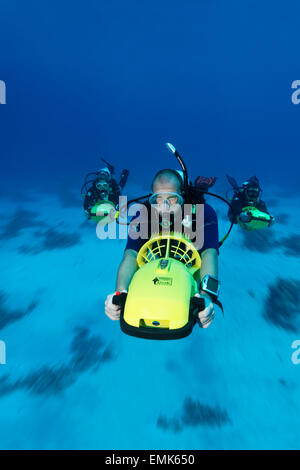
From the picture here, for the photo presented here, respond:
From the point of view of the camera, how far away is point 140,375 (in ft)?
9.20

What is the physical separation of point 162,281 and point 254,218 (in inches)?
186

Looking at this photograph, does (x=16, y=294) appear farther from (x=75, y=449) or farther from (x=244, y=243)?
(x=244, y=243)

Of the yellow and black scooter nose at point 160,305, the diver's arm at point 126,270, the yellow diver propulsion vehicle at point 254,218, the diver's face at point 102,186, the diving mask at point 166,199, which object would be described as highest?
the diver's face at point 102,186

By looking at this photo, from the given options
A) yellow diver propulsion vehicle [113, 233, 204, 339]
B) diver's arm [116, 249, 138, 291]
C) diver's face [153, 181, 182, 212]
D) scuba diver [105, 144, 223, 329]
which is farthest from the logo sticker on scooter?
diver's face [153, 181, 182, 212]

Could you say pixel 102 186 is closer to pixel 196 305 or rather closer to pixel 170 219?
pixel 170 219

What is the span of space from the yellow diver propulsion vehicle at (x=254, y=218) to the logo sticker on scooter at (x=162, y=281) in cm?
462

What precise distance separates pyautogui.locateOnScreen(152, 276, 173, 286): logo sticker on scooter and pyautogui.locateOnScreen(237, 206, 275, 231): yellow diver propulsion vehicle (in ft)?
15.2

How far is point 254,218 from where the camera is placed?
5.46m

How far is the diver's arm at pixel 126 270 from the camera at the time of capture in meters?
1.97

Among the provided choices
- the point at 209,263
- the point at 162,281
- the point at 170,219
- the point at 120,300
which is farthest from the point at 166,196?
the point at 120,300

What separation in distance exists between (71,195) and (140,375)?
1166cm

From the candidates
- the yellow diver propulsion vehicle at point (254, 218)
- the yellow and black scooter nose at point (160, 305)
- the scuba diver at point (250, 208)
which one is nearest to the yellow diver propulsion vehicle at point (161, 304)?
the yellow and black scooter nose at point (160, 305)

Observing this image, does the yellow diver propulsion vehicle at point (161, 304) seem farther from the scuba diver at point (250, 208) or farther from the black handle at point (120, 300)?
the scuba diver at point (250, 208)

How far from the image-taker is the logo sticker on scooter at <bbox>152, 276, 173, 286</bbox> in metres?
1.46
